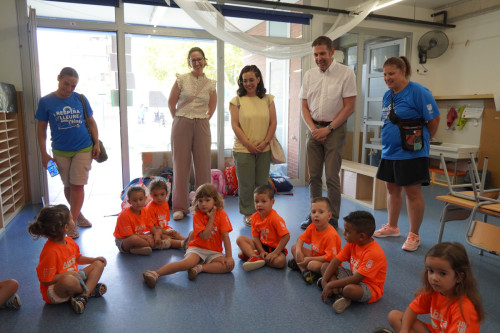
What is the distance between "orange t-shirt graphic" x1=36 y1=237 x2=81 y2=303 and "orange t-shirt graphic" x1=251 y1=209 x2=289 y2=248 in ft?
3.77

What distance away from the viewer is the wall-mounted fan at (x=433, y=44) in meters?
5.38

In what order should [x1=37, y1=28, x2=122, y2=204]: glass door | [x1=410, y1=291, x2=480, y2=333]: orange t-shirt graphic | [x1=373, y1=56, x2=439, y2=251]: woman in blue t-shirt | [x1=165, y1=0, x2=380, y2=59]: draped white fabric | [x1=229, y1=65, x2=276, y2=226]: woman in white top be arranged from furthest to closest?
1. [x1=37, y1=28, x2=122, y2=204]: glass door
2. [x1=165, y1=0, x2=380, y2=59]: draped white fabric
3. [x1=229, y1=65, x2=276, y2=226]: woman in white top
4. [x1=373, y1=56, x2=439, y2=251]: woman in blue t-shirt
5. [x1=410, y1=291, x2=480, y2=333]: orange t-shirt graphic

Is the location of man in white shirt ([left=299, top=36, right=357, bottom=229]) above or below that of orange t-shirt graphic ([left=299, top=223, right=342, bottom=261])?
above

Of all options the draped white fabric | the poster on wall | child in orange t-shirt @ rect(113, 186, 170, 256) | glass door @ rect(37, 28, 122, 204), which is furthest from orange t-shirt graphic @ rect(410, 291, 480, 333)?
glass door @ rect(37, 28, 122, 204)

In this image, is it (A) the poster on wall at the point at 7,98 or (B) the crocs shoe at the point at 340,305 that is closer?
(B) the crocs shoe at the point at 340,305

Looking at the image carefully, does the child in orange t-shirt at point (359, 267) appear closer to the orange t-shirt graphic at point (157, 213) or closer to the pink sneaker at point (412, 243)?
the pink sneaker at point (412, 243)

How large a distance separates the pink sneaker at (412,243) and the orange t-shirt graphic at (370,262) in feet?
2.87

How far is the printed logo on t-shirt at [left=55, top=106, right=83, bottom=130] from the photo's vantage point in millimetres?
2812

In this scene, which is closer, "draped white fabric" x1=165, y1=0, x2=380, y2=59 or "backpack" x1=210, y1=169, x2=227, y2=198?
"draped white fabric" x1=165, y1=0, x2=380, y2=59

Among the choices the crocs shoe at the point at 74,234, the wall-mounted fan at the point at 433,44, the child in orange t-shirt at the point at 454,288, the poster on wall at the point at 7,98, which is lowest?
the crocs shoe at the point at 74,234

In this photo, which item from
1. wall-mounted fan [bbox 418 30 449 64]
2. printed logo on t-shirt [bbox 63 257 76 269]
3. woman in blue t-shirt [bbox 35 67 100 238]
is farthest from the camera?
wall-mounted fan [bbox 418 30 449 64]

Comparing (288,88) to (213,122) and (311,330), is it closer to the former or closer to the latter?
(213,122)

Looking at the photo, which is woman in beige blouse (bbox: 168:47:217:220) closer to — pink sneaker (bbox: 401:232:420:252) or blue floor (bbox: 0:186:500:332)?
blue floor (bbox: 0:186:500:332)

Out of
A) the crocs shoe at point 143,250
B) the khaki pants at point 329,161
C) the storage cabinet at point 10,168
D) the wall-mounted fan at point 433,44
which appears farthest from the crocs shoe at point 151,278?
the wall-mounted fan at point 433,44
